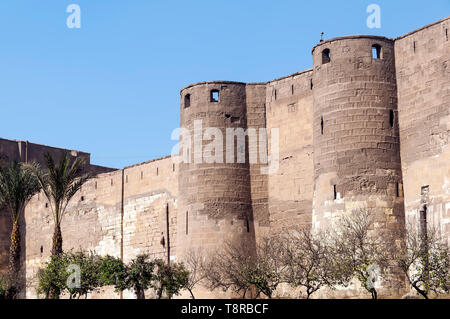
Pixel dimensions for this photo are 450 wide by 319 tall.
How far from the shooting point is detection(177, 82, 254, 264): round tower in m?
34.5

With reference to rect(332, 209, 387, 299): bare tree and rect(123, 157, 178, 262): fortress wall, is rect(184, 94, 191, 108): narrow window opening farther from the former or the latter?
rect(332, 209, 387, 299): bare tree

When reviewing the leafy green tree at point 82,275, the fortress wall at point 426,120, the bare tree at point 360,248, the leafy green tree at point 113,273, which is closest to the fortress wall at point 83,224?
the leafy green tree at point 82,275

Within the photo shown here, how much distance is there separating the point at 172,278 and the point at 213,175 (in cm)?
468

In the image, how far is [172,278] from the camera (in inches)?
1315

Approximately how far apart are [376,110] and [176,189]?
12.5m

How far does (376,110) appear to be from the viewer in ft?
100

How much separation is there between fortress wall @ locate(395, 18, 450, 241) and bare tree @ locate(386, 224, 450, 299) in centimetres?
92

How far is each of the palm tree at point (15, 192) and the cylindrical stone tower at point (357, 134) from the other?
13898mm

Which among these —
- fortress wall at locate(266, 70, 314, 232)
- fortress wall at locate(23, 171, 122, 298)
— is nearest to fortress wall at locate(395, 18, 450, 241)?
fortress wall at locate(266, 70, 314, 232)

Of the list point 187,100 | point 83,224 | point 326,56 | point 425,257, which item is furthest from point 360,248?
point 83,224

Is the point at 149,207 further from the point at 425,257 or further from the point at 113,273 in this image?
the point at 425,257

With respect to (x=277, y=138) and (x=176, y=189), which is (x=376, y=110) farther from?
(x=176, y=189)
